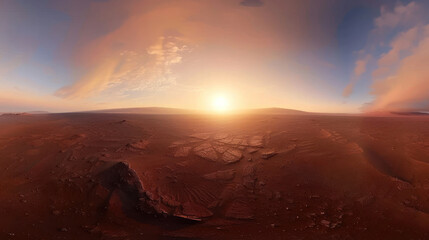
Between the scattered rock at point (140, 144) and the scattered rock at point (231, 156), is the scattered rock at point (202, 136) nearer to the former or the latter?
the scattered rock at point (231, 156)

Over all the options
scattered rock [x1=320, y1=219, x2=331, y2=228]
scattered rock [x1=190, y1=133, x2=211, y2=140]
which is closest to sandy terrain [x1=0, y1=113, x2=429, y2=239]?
scattered rock [x1=320, y1=219, x2=331, y2=228]

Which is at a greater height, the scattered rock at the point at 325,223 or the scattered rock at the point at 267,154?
the scattered rock at the point at 267,154

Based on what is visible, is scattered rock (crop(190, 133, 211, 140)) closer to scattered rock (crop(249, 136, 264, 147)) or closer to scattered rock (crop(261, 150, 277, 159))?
scattered rock (crop(249, 136, 264, 147))

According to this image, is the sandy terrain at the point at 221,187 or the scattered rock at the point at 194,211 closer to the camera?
the sandy terrain at the point at 221,187

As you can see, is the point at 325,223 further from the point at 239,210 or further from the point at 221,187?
the point at 221,187

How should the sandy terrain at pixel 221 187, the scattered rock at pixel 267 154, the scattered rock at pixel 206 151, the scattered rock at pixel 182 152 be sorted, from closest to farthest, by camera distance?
the sandy terrain at pixel 221 187 < the scattered rock at pixel 267 154 < the scattered rock at pixel 206 151 < the scattered rock at pixel 182 152

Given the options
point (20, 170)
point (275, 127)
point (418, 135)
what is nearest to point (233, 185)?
point (275, 127)

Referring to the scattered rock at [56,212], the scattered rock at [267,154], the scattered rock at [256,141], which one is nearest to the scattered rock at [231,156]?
the scattered rock at [267,154]

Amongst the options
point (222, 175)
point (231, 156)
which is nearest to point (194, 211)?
point (222, 175)

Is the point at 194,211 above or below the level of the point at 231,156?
below
